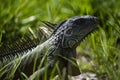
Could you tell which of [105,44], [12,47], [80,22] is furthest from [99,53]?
[12,47]

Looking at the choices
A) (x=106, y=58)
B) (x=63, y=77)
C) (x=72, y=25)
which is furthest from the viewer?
(x=106, y=58)

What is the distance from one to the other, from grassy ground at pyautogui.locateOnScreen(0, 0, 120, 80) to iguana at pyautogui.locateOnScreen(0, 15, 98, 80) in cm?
44

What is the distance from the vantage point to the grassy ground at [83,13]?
223 inches

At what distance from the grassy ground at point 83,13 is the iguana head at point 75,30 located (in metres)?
0.43

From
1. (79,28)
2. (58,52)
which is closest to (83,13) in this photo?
(79,28)

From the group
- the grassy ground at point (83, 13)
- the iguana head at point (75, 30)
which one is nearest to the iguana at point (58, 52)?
the iguana head at point (75, 30)

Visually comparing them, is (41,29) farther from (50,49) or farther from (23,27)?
(23,27)

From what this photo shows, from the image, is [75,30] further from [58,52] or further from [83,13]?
[83,13]

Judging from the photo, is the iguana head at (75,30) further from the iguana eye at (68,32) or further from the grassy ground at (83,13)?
the grassy ground at (83,13)

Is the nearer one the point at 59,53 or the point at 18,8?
the point at 59,53

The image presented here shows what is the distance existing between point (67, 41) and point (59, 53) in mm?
148

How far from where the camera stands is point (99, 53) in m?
5.78

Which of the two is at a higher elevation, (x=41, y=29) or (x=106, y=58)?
(x=41, y=29)

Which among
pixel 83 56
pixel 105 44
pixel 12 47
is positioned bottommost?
pixel 83 56
